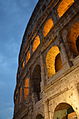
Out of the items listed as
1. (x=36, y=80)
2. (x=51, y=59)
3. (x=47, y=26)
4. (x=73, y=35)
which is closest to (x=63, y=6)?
(x=47, y=26)

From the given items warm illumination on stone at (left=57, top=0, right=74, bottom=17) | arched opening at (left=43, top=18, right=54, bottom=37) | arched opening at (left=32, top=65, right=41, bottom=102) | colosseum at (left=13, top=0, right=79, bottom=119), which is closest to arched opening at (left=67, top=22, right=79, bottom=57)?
colosseum at (left=13, top=0, right=79, bottom=119)

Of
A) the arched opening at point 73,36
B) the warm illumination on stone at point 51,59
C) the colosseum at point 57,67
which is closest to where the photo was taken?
the colosseum at point 57,67

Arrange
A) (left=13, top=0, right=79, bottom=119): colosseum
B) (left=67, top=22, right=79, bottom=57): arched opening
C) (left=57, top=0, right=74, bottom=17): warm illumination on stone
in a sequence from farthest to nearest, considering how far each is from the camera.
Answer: (left=57, top=0, right=74, bottom=17): warm illumination on stone, (left=67, top=22, right=79, bottom=57): arched opening, (left=13, top=0, right=79, bottom=119): colosseum

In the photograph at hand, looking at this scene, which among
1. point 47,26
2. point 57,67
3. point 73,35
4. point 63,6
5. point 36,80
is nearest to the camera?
point 73,35

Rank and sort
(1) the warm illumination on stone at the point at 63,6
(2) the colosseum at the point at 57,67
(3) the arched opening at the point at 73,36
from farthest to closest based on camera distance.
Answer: (1) the warm illumination on stone at the point at 63,6 → (3) the arched opening at the point at 73,36 → (2) the colosseum at the point at 57,67

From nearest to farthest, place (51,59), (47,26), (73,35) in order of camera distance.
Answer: (73,35) → (51,59) → (47,26)

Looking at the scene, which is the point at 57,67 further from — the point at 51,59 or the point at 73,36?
the point at 73,36

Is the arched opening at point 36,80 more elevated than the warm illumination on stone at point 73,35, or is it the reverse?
the warm illumination on stone at point 73,35

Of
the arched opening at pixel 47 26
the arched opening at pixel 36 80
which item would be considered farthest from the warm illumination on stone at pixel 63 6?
the arched opening at pixel 36 80

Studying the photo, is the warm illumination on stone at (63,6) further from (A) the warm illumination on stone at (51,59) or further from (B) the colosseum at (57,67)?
(A) the warm illumination on stone at (51,59)

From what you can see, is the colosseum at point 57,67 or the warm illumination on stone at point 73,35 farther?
the warm illumination on stone at point 73,35

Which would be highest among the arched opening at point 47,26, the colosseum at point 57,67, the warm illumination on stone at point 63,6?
the warm illumination on stone at point 63,6

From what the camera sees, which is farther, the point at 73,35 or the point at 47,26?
the point at 47,26

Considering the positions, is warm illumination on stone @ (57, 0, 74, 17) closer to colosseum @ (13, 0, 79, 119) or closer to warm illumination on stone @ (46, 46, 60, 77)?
colosseum @ (13, 0, 79, 119)
